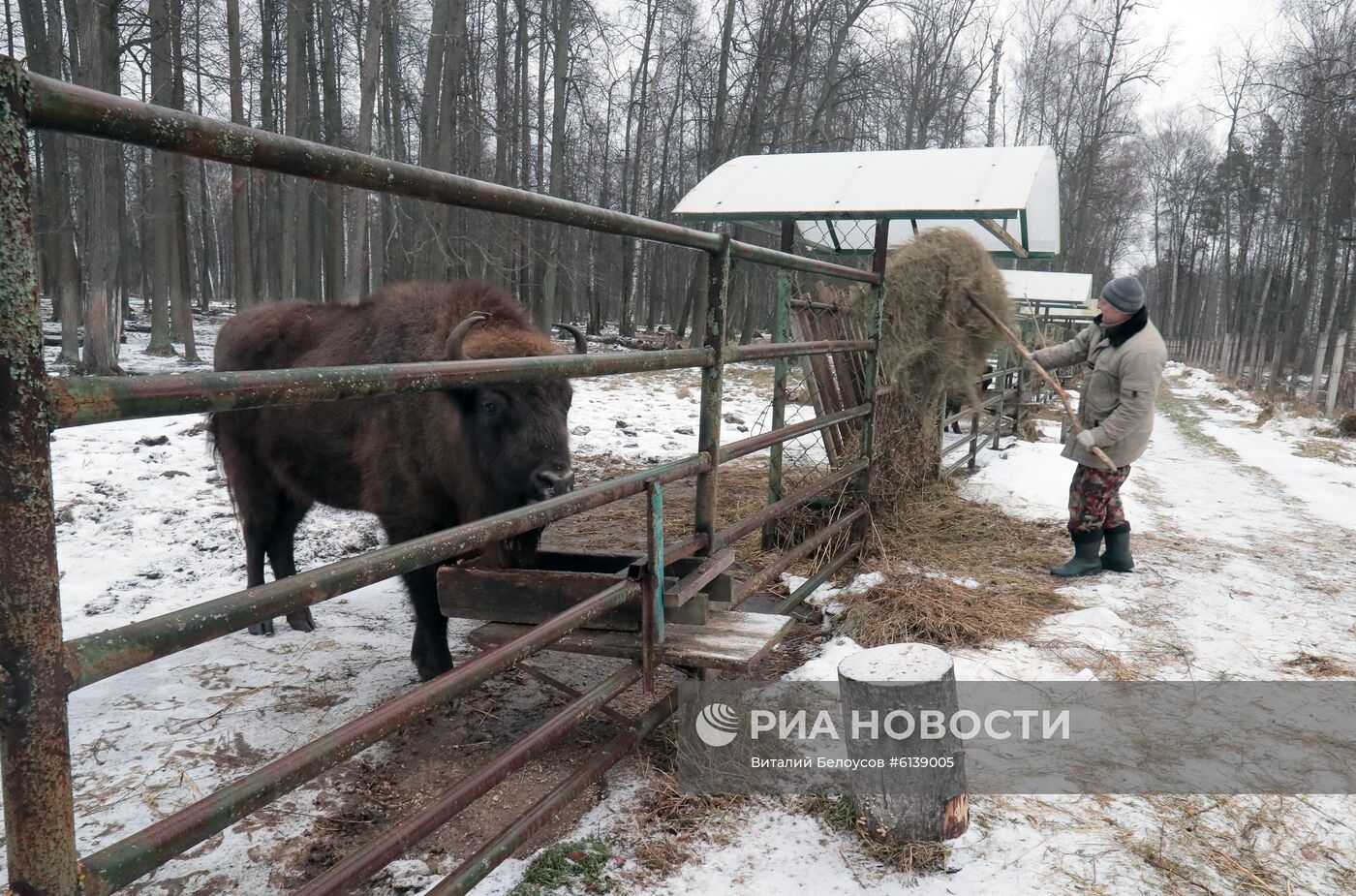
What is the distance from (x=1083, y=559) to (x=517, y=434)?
4.40m

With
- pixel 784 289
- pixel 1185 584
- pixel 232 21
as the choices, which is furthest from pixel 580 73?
pixel 1185 584

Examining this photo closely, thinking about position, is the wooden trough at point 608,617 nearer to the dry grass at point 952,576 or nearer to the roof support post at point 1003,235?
the dry grass at point 952,576

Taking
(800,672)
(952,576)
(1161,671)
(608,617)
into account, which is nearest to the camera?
(608,617)

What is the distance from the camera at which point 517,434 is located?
3.25 m

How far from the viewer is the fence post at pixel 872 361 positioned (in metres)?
5.56

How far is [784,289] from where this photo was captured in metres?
5.22

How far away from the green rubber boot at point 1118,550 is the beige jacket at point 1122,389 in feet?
1.60

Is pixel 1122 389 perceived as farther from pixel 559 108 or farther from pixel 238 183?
pixel 238 183

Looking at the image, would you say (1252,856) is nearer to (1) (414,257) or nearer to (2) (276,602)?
(2) (276,602)

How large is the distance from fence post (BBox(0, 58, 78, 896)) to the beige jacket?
572cm

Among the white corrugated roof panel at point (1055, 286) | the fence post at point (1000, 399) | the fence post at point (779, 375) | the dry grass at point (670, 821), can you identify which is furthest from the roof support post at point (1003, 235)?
the white corrugated roof panel at point (1055, 286)

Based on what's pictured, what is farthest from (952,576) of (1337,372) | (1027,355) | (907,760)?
(1337,372)

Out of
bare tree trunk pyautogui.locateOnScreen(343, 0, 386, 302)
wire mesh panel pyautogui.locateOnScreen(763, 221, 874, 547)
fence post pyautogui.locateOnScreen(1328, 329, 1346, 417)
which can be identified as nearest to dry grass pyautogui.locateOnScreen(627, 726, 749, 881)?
wire mesh panel pyautogui.locateOnScreen(763, 221, 874, 547)

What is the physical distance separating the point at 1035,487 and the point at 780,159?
4.67 meters
